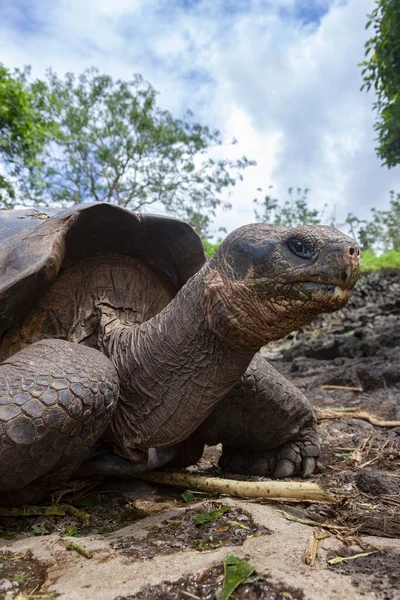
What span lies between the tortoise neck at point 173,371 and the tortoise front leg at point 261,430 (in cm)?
49

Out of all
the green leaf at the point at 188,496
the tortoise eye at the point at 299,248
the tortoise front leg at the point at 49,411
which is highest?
the tortoise eye at the point at 299,248

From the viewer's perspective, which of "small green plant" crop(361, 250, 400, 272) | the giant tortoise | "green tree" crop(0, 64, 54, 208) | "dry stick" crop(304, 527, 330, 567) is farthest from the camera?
"small green plant" crop(361, 250, 400, 272)

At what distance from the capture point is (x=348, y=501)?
204 centimetres

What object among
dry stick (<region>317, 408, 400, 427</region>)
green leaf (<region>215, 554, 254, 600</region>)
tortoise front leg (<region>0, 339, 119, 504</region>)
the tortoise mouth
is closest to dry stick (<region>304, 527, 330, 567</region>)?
green leaf (<region>215, 554, 254, 600</region>)

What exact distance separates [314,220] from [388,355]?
15378 mm

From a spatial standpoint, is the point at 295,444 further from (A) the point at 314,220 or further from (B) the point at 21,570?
(A) the point at 314,220

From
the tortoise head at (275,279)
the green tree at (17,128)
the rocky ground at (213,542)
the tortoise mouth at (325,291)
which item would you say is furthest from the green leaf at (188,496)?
the green tree at (17,128)

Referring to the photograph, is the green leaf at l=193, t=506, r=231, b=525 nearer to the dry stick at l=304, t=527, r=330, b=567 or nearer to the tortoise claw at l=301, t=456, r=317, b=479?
the dry stick at l=304, t=527, r=330, b=567

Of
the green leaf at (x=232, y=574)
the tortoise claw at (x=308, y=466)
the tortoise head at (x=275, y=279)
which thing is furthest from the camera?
the tortoise claw at (x=308, y=466)

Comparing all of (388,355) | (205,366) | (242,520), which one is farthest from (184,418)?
(388,355)

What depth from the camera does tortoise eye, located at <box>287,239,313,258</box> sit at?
1.57m

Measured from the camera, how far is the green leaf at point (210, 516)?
1765mm

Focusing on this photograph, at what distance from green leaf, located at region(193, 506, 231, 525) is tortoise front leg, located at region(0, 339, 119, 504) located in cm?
47

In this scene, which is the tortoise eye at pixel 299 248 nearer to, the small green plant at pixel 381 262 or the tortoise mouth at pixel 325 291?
the tortoise mouth at pixel 325 291
